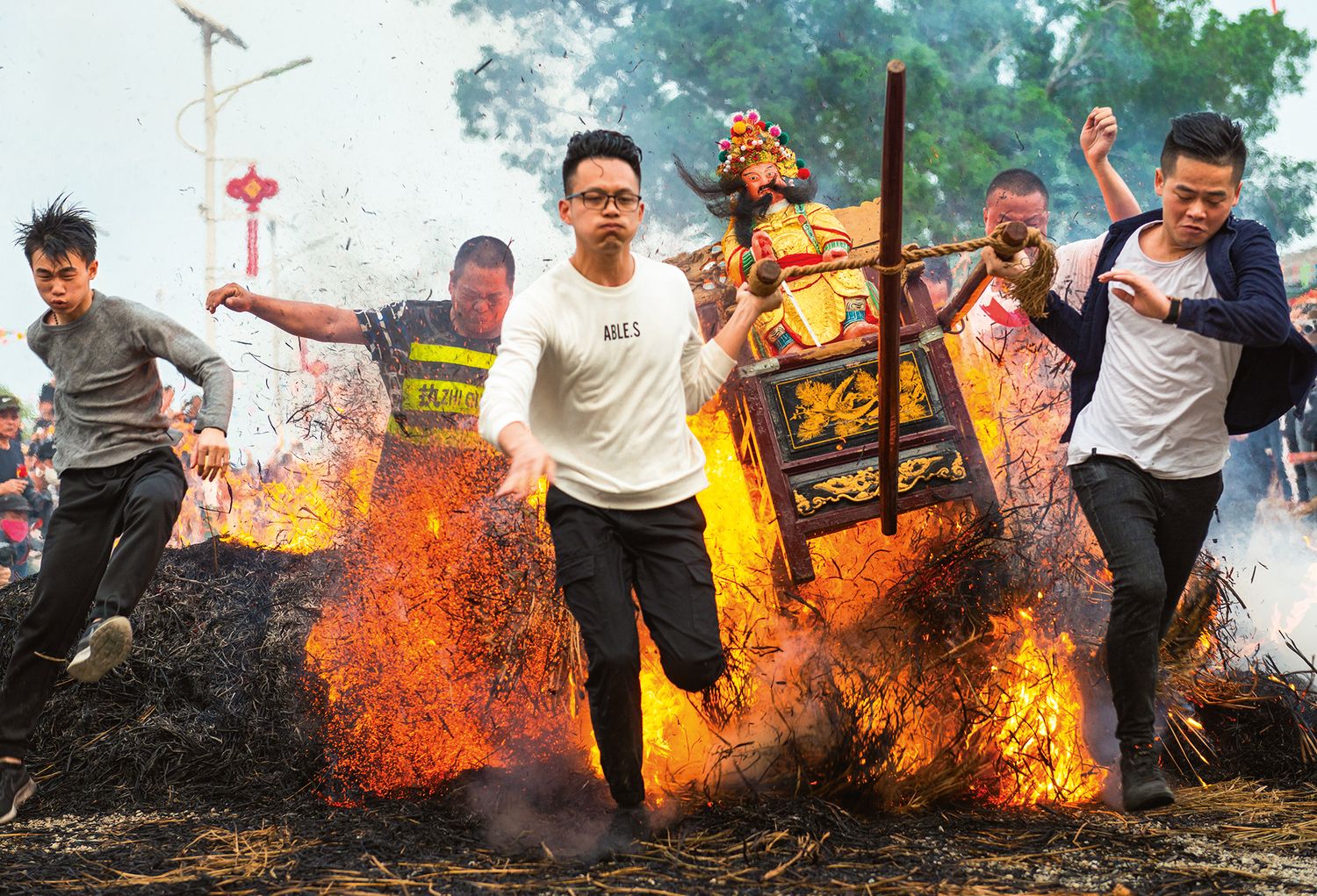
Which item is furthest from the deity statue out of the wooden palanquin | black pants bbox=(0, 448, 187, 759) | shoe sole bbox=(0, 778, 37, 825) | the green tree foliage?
the green tree foliage

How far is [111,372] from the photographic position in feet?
15.4

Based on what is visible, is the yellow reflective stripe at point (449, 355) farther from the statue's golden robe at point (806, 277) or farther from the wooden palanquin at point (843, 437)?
the wooden palanquin at point (843, 437)

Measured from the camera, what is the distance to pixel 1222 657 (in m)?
5.25

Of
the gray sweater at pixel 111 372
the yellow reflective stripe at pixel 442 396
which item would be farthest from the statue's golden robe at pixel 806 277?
the gray sweater at pixel 111 372

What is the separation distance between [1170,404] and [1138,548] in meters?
0.48

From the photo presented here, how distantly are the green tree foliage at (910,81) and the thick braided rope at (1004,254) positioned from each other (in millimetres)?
6956

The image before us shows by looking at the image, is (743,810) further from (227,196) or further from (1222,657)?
(227,196)

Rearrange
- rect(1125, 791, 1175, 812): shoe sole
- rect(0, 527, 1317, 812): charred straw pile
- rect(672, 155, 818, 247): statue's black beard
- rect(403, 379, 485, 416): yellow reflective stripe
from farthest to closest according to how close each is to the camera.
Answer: rect(403, 379, 485, 416): yellow reflective stripe < rect(672, 155, 818, 247): statue's black beard < rect(0, 527, 1317, 812): charred straw pile < rect(1125, 791, 1175, 812): shoe sole

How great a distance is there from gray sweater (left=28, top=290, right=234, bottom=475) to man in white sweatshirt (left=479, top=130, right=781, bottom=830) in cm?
155

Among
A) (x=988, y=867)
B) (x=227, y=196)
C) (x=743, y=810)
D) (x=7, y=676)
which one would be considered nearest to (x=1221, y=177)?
(x=988, y=867)

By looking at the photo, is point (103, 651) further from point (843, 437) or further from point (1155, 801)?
point (1155, 801)

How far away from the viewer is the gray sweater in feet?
15.3

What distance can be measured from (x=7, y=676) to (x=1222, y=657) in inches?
195

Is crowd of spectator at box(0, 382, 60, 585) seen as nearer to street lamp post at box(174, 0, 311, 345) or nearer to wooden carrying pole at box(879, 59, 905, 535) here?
street lamp post at box(174, 0, 311, 345)
